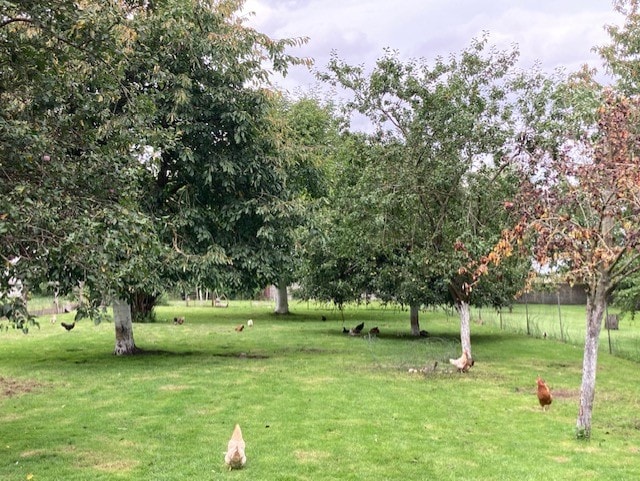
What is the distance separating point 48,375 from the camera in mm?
13805

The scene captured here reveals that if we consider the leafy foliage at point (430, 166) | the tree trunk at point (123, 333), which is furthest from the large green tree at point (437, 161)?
the tree trunk at point (123, 333)

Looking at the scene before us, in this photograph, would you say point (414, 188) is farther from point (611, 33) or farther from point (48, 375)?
point (48, 375)

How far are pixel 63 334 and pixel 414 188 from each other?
15742mm

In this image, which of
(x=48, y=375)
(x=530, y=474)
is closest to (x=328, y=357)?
(x=48, y=375)

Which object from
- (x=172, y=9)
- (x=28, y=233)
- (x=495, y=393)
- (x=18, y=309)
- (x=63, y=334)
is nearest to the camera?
(x=18, y=309)

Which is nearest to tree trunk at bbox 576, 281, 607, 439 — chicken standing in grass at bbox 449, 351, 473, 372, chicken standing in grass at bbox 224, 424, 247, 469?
chicken standing in grass at bbox 224, 424, 247, 469

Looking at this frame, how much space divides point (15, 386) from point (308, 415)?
6.54 m

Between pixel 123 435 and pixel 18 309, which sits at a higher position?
pixel 18 309

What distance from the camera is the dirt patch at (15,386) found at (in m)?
11.7

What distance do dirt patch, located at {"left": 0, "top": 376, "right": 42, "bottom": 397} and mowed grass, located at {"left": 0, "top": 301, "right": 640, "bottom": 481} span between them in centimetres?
4

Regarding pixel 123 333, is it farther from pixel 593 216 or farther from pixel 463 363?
pixel 593 216

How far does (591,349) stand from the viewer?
825cm

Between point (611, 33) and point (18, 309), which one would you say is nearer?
point (18, 309)

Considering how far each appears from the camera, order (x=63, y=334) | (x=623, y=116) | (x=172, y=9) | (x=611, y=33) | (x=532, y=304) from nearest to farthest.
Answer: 1. (x=623, y=116)
2. (x=172, y=9)
3. (x=611, y=33)
4. (x=63, y=334)
5. (x=532, y=304)
